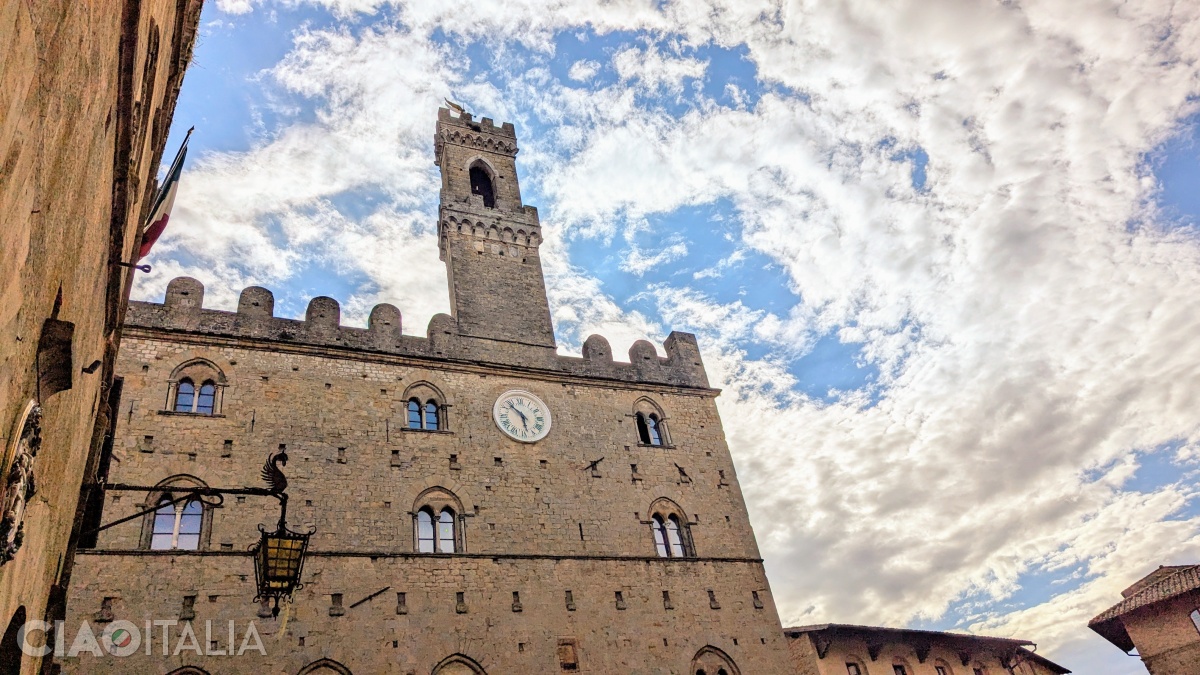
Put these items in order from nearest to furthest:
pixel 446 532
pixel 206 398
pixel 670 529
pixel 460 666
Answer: pixel 460 666, pixel 206 398, pixel 446 532, pixel 670 529

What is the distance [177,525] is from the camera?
12.5 metres

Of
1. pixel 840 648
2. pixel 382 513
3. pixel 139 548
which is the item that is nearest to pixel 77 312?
pixel 139 548

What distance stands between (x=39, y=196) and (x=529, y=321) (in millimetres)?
14898

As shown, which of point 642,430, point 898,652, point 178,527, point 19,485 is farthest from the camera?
point 898,652

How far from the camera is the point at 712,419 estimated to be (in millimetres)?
18734

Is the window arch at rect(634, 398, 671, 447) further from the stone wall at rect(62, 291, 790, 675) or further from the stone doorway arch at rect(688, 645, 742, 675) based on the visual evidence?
the stone doorway arch at rect(688, 645, 742, 675)

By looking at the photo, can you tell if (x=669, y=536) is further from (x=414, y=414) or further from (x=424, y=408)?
(x=414, y=414)

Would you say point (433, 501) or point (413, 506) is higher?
point (433, 501)

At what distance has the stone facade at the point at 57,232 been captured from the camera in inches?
123

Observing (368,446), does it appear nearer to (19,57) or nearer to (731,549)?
(731,549)

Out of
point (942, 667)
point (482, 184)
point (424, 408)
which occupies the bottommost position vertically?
point (942, 667)

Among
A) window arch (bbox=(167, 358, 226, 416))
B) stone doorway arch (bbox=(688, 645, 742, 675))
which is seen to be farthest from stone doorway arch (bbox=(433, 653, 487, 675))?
window arch (bbox=(167, 358, 226, 416))

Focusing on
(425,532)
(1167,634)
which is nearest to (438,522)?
(425,532)

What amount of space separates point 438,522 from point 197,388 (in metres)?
5.09
